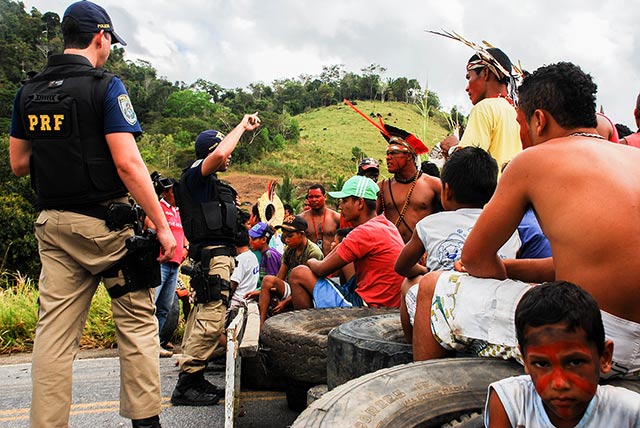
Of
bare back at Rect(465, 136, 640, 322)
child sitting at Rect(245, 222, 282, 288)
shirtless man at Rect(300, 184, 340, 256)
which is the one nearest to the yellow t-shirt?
bare back at Rect(465, 136, 640, 322)

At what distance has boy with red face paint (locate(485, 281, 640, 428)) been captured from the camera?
179 cm

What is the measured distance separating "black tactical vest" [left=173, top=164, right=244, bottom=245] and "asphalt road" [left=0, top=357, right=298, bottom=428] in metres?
1.16

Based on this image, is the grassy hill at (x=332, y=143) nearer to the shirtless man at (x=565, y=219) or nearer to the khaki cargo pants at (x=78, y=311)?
the khaki cargo pants at (x=78, y=311)

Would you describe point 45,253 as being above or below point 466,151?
below

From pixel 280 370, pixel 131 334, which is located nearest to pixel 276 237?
pixel 280 370

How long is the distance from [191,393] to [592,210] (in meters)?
3.21

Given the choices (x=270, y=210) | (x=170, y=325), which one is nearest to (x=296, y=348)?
(x=170, y=325)

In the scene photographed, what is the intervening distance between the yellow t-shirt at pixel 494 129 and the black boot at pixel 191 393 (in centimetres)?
254

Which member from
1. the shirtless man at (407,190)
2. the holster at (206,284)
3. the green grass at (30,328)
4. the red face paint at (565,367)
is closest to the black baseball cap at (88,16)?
the holster at (206,284)

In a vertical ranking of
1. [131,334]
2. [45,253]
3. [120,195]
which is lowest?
[131,334]

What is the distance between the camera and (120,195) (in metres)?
3.37

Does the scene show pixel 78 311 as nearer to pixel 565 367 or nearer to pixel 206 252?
pixel 206 252

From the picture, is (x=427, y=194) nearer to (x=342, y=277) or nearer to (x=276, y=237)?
(x=342, y=277)

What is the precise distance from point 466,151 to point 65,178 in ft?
6.87
